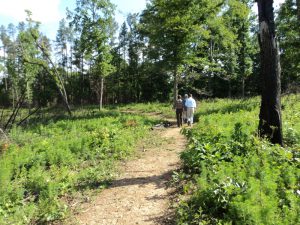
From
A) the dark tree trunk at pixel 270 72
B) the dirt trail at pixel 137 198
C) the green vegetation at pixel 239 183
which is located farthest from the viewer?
the dark tree trunk at pixel 270 72

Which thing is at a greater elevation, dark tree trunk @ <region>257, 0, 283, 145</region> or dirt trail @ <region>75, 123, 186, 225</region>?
dark tree trunk @ <region>257, 0, 283, 145</region>

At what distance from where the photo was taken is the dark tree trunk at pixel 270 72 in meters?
8.27

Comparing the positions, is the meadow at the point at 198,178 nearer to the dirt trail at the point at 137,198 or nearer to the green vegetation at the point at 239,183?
the green vegetation at the point at 239,183

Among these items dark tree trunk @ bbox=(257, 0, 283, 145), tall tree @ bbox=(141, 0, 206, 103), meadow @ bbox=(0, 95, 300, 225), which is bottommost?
meadow @ bbox=(0, 95, 300, 225)

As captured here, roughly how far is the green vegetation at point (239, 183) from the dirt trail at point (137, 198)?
53 cm

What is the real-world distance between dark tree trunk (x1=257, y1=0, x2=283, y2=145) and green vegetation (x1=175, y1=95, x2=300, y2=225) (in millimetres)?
733

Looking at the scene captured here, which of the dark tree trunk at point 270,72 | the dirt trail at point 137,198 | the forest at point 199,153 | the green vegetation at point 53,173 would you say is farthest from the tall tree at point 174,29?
the dirt trail at point 137,198

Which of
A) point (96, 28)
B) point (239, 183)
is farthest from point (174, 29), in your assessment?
point (239, 183)

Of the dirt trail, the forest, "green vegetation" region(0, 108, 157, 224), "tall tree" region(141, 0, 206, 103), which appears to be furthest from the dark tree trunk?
"tall tree" region(141, 0, 206, 103)

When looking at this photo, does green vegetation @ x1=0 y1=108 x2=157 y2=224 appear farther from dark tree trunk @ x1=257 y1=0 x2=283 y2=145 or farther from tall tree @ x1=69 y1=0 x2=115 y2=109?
tall tree @ x1=69 y1=0 x2=115 y2=109

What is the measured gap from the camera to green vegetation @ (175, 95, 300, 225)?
4641mm

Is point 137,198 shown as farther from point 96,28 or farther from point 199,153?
point 96,28

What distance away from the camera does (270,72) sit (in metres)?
8.41

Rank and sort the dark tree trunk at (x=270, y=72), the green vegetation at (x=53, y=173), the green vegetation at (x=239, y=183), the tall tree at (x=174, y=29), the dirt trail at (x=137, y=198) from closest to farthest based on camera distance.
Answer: the green vegetation at (x=239, y=183), the dirt trail at (x=137, y=198), the green vegetation at (x=53, y=173), the dark tree trunk at (x=270, y=72), the tall tree at (x=174, y=29)
